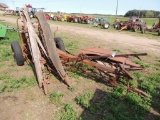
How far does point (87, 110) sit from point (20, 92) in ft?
5.87

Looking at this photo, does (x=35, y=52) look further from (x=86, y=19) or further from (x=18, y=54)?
(x=86, y=19)

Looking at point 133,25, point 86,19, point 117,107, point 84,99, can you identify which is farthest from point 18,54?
point 86,19

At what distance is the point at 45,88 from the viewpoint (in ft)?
14.7

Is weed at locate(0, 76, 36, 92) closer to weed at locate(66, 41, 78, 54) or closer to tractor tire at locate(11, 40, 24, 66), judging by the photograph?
tractor tire at locate(11, 40, 24, 66)

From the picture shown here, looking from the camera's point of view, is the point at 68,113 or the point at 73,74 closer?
the point at 68,113

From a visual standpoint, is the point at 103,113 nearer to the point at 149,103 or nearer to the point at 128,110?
the point at 128,110

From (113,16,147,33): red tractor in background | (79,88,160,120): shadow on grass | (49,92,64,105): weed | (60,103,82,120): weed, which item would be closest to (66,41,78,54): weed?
(49,92,64,105): weed

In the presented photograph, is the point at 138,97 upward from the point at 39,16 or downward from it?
downward

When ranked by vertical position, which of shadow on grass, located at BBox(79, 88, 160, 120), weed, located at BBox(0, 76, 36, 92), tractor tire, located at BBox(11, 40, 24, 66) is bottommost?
shadow on grass, located at BBox(79, 88, 160, 120)

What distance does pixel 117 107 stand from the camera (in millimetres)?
3879

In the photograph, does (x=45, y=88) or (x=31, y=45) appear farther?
(x=31, y=45)

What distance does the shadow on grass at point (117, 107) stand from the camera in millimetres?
3646

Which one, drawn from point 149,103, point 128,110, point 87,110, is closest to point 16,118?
point 87,110

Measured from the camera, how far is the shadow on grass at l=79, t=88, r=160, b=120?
144 inches
